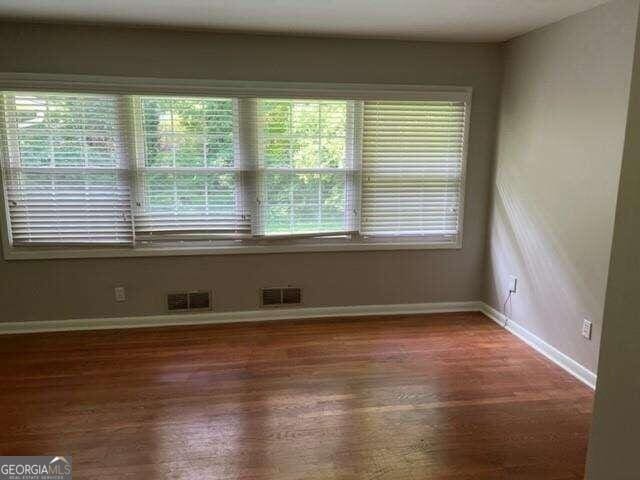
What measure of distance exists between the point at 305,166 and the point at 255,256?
0.87 metres

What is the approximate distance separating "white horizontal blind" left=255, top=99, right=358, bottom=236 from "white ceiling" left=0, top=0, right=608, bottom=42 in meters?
0.60

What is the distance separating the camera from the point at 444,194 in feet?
12.7

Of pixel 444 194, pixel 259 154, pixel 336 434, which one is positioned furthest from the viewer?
pixel 444 194

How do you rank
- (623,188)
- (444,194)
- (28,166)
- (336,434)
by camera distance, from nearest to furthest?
(623,188)
(336,434)
(28,166)
(444,194)

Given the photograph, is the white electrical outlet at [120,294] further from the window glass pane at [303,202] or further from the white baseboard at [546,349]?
the white baseboard at [546,349]

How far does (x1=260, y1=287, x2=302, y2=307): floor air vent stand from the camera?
381 centimetres

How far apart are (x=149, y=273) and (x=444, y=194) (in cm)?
263

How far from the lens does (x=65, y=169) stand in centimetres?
334

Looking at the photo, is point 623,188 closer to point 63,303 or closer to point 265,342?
point 265,342

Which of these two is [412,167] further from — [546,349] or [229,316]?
[229,316]

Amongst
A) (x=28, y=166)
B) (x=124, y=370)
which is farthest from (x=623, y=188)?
(x=28, y=166)
